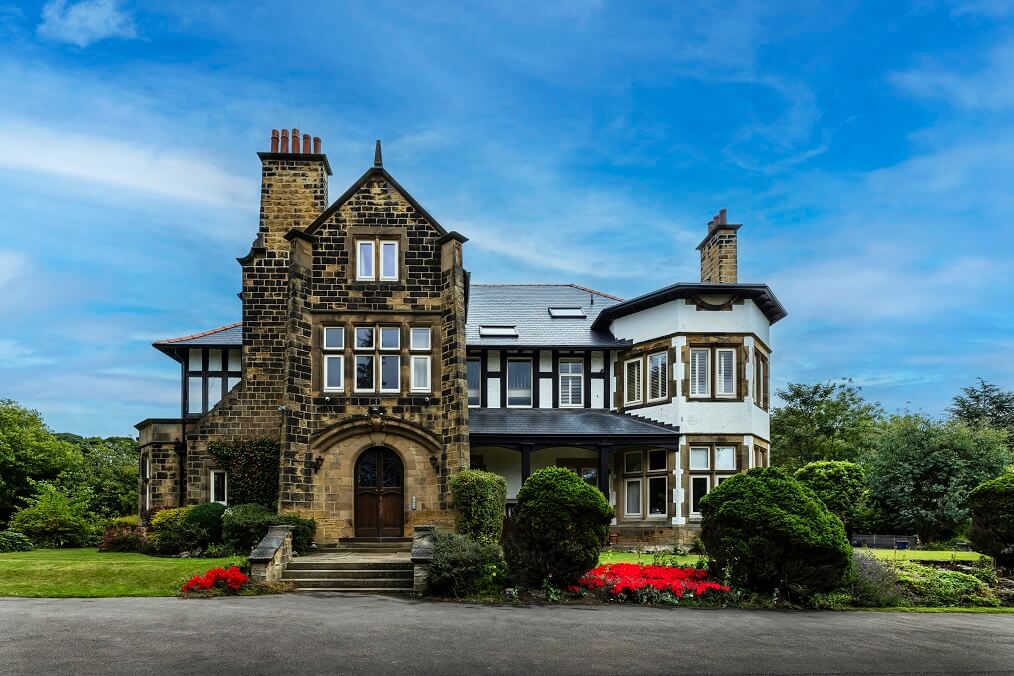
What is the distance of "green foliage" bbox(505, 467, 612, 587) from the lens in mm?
15078

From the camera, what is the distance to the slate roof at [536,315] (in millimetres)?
27844

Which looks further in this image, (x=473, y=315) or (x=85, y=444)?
(x=85, y=444)

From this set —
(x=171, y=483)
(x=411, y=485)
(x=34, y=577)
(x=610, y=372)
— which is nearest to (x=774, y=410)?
(x=610, y=372)

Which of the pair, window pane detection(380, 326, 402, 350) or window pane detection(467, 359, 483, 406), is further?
window pane detection(467, 359, 483, 406)

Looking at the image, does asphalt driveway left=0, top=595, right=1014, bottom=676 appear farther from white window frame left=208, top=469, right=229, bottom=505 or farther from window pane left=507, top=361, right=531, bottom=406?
window pane left=507, top=361, right=531, bottom=406

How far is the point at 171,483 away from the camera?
23.9 m

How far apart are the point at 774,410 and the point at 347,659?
1372 inches

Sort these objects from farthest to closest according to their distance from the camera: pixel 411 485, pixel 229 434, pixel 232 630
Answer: pixel 229 434 → pixel 411 485 → pixel 232 630

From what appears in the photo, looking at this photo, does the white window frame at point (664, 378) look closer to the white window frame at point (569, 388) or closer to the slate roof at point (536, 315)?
the slate roof at point (536, 315)

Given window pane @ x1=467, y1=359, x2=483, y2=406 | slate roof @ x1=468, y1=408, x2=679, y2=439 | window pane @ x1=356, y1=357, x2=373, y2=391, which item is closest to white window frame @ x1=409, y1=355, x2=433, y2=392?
window pane @ x1=356, y1=357, x2=373, y2=391

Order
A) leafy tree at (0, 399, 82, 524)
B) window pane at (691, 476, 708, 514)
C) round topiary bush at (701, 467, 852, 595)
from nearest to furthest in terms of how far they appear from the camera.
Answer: round topiary bush at (701, 467, 852, 595) < window pane at (691, 476, 708, 514) < leafy tree at (0, 399, 82, 524)

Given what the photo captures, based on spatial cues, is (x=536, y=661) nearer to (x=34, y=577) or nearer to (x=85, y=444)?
(x=34, y=577)

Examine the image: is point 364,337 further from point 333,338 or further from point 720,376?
point 720,376

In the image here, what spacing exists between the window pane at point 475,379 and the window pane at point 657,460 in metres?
5.87
